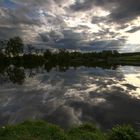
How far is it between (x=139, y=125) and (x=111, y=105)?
9.62m

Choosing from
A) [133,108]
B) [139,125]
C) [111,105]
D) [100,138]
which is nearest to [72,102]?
[111,105]

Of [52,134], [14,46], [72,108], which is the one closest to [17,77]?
[72,108]

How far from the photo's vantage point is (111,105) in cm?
3378

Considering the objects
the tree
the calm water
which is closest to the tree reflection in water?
the calm water

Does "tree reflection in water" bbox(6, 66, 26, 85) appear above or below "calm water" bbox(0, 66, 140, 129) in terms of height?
below

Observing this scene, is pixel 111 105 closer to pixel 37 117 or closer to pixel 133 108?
pixel 133 108

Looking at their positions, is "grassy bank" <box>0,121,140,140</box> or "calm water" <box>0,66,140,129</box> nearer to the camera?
"grassy bank" <box>0,121,140,140</box>

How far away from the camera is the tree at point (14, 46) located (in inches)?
7126

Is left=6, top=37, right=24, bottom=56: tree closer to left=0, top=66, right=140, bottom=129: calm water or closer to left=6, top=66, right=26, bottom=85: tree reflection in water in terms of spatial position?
left=6, top=66, right=26, bottom=85: tree reflection in water

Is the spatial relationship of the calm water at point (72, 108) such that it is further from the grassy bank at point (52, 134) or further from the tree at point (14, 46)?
the tree at point (14, 46)

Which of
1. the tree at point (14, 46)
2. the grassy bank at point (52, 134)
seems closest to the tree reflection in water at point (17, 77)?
the grassy bank at point (52, 134)

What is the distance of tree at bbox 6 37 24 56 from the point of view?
181000 millimetres

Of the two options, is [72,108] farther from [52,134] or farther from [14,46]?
[14,46]

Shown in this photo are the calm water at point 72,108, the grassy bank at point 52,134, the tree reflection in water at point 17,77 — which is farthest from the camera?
the tree reflection in water at point 17,77
